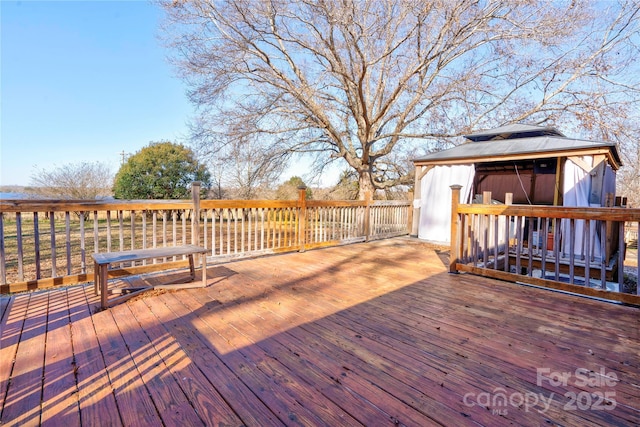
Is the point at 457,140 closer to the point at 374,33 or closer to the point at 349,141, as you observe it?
the point at 349,141

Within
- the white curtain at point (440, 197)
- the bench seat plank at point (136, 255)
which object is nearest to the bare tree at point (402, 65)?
the white curtain at point (440, 197)

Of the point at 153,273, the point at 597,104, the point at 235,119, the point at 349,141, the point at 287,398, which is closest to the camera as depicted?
the point at 287,398

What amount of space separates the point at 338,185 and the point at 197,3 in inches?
289

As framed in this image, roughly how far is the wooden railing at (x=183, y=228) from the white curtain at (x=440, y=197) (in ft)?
2.42

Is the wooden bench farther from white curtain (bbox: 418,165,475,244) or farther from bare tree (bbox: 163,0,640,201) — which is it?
bare tree (bbox: 163,0,640,201)

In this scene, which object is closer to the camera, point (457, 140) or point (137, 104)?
point (457, 140)

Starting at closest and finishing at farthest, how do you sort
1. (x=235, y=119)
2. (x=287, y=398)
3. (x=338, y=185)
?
(x=287, y=398)
(x=235, y=119)
(x=338, y=185)

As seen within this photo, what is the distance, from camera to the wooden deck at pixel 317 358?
1359 millimetres

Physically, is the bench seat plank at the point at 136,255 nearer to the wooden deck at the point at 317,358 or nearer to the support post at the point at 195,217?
the wooden deck at the point at 317,358

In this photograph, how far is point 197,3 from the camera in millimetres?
7766

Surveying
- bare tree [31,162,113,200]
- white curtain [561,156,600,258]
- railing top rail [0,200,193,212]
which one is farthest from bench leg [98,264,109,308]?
bare tree [31,162,113,200]

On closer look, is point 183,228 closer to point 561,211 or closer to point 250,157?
point 561,211

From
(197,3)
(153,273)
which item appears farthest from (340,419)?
(197,3)

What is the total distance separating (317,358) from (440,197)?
6.45 meters
